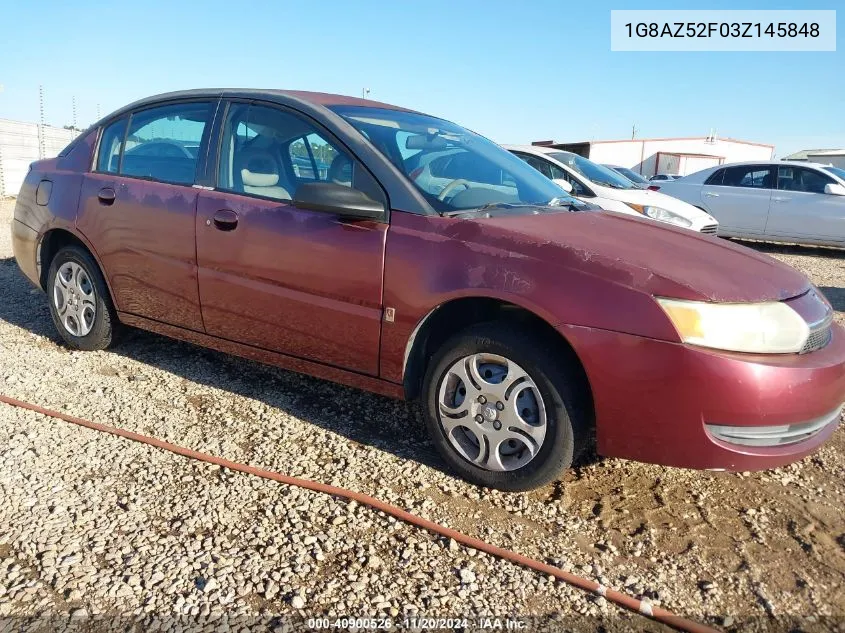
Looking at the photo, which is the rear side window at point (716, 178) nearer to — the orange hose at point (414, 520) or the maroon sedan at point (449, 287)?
the maroon sedan at point (449, 287)

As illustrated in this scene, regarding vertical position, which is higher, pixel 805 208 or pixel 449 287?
pixel 805 208

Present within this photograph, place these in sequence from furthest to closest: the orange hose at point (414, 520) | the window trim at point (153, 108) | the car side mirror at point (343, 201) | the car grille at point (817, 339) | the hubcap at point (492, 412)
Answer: the window trim at point (153, 108)
the car side mirror at point (343, 201)
the hubcap at point (492, 412)
the car grille at point (817, 339)
the orange hose at point (414, 520)

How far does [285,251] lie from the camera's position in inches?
121

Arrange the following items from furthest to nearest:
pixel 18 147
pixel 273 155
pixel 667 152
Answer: pixel 667 152
pixel 18 147
pixel 273 155

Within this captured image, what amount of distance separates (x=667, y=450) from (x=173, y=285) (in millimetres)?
2618

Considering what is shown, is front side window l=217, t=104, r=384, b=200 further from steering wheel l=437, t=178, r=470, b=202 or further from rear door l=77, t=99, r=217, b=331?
steering wheel l=437, t=178, r=470, b=202

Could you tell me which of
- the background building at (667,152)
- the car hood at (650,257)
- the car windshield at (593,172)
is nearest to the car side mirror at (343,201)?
the car hood at (650,257)

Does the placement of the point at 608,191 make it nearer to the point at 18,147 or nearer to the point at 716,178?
the point at 716,178

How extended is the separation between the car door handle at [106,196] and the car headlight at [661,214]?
17.6ft

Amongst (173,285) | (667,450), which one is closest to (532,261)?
(667,450)

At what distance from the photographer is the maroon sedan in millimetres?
2350

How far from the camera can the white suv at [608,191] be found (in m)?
7.34

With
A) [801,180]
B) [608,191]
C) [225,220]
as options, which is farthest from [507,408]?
[801,180]

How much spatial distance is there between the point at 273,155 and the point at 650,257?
1955 millimetres
